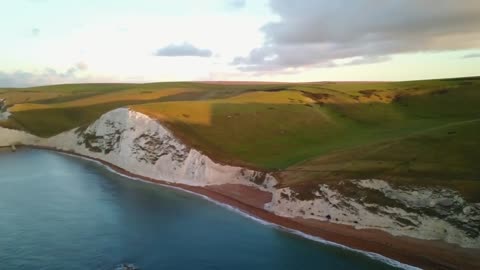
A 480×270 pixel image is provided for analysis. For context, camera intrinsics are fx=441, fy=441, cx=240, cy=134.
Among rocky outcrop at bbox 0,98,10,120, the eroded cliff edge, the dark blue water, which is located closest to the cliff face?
the eroded cliff edge

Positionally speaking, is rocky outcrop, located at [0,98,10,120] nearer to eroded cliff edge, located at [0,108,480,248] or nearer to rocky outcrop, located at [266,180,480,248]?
eroded cliff edge, located at [0,108,480,248]

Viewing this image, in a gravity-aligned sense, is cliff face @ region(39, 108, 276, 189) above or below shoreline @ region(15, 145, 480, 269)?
above

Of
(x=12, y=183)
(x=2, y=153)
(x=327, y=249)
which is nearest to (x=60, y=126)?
(x=2, y=153)

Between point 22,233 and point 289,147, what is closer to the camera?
point 22,233

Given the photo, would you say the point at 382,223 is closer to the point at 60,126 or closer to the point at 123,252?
the point at 123,252

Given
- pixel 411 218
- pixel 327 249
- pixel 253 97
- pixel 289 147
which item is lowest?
pixel 327 249

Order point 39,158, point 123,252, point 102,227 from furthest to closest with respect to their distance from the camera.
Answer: point 39,158
point 102,227
point 123,252
